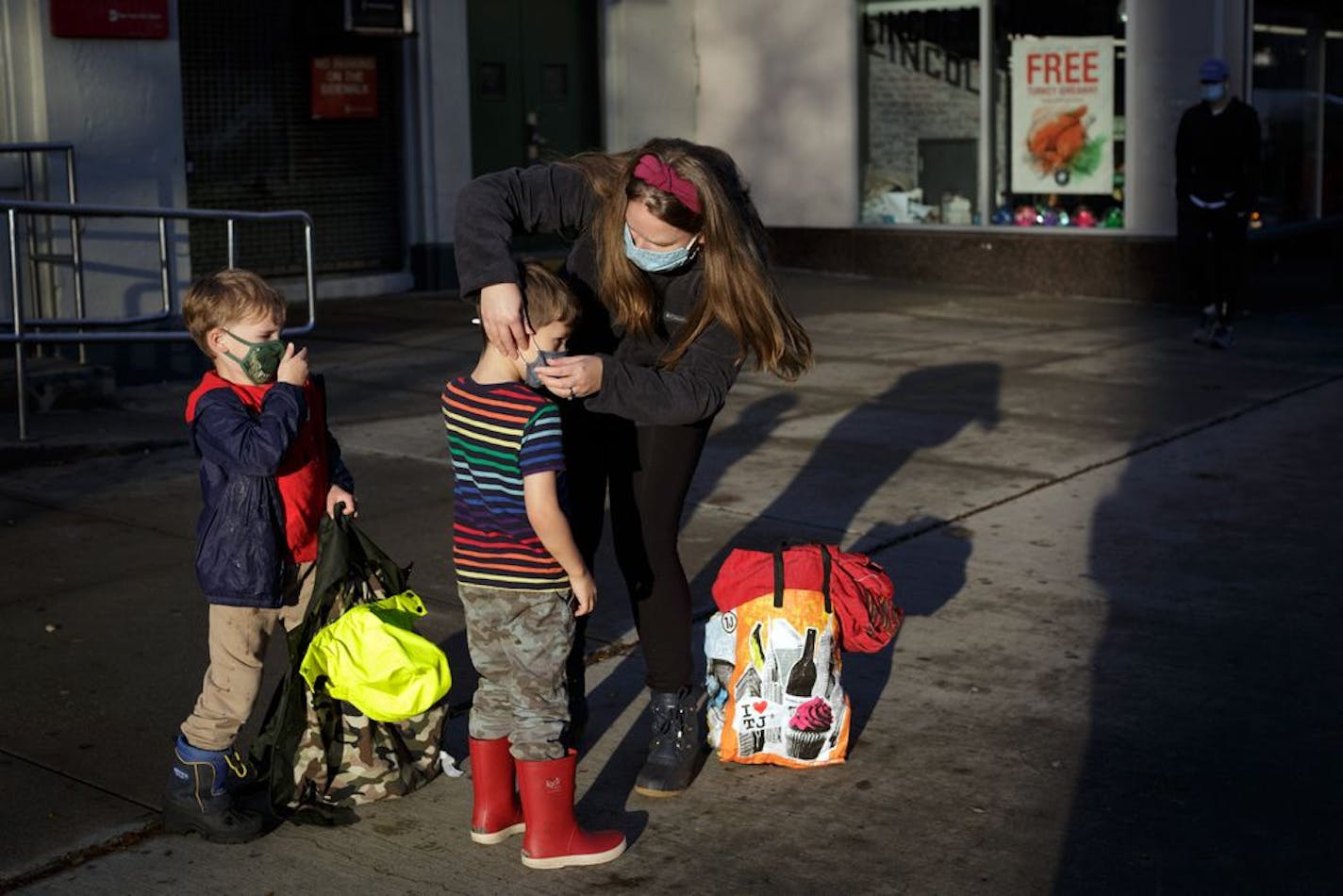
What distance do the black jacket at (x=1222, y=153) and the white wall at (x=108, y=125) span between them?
6449mm

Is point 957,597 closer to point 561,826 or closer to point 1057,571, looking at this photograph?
point 1057,571

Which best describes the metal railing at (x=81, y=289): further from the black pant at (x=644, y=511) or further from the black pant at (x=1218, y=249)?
the black pant at (x=1218, y=249)

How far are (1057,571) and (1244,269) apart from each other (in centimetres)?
824

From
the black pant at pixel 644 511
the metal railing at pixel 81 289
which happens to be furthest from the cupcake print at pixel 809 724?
the metal railing at pixel 81 289

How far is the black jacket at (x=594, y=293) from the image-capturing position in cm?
386

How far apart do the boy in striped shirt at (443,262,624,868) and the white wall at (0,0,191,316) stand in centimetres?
710

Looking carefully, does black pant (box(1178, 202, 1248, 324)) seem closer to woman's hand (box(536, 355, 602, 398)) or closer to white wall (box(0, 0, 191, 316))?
white wall (box(0, 0, 191, 316))

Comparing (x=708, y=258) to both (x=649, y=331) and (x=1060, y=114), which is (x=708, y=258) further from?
(x=1060, y=114)

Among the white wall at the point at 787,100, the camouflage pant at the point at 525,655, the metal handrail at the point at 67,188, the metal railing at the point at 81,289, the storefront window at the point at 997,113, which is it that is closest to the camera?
the camouflage pant at the point at 525,655

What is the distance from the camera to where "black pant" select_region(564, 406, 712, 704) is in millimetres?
4309

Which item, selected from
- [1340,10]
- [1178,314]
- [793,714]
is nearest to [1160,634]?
[793,714]

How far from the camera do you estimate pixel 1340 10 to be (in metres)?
15.1

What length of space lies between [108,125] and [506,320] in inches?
294

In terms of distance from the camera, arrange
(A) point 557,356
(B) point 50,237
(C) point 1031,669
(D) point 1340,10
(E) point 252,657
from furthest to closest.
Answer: (D) point 1340,10 < (B) point 50,237 < (C) point 1031,669 < (E) point 252,657 < (A) point 557,356
